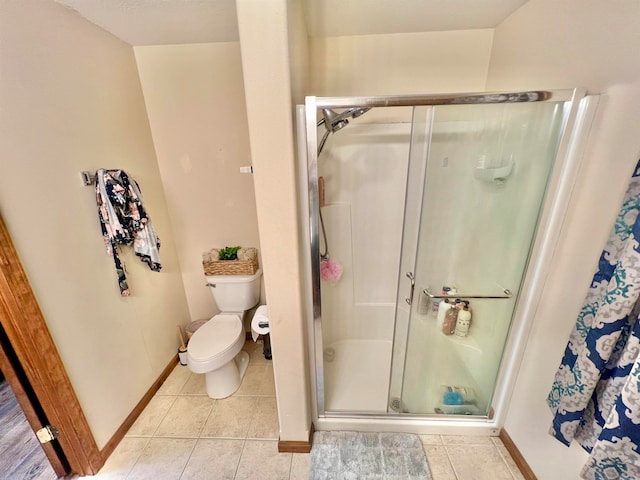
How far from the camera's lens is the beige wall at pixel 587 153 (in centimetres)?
82

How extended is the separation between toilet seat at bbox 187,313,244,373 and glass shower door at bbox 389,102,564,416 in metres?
1.07

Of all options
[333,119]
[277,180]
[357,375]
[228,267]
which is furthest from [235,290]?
[333,119]

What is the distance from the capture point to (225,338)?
171 cm

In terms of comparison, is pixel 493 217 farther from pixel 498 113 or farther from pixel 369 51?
pixel 369 51

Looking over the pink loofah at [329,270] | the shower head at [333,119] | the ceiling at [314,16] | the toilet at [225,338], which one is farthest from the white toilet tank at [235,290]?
the ceiling at [314,16]

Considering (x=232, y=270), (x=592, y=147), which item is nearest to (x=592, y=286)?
(x=592, y=147)

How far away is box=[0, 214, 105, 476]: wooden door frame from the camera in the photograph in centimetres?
99

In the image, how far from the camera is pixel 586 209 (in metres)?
0.97

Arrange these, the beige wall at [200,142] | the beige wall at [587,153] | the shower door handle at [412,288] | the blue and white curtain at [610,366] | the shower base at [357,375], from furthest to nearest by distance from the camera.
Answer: the beige wall at [200,142] → the shower base at [357,375] → the shower door handle at [412,288] → the beige wall at [587,153] → the blue and white curtain at [610,366]

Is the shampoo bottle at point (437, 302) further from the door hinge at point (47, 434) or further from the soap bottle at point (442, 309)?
the door hinge at point (47, 434)

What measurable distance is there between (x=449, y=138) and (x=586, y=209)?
2.23 feet

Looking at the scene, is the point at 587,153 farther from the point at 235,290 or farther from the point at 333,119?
the point at 235,290

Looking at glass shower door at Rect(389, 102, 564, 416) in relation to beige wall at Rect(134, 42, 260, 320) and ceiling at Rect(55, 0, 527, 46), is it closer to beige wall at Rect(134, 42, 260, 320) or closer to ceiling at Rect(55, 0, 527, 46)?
ceiling at Rect(55, 0, 527, 46)

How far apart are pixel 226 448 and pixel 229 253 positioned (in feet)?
4.02
